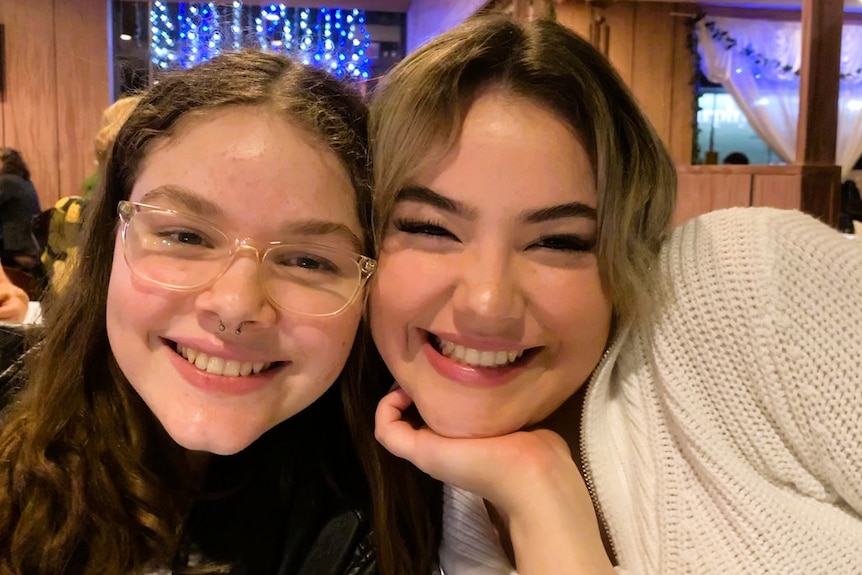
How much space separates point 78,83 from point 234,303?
698 centimetres

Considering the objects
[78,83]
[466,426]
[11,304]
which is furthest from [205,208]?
[78,83]

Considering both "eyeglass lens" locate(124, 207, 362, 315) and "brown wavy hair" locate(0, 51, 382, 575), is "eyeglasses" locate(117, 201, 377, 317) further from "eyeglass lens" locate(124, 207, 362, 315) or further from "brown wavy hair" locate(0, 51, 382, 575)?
"brown wavy hair" locate(0, 51, 382, 575)

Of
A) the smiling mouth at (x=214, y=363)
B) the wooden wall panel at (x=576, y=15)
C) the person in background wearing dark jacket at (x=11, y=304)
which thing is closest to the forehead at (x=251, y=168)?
the smiling mouth at (x=214, y=363)

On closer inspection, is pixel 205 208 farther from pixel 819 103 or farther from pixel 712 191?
pixel 712 191

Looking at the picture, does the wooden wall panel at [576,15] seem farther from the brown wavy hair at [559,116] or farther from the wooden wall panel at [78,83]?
the brown wavy hair at [559,116]

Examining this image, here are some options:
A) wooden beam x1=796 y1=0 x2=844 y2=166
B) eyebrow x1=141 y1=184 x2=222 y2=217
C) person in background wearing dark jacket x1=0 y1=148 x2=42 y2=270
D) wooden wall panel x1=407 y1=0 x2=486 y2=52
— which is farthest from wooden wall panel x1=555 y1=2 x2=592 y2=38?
eyebrow x1=141 y1=184 x2=222 y2=217

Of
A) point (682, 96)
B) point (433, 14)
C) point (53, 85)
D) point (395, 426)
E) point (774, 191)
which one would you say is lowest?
point (395, 426)

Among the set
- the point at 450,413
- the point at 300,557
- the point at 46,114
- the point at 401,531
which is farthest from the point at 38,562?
the point at 46,114

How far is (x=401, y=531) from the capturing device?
4.25 feet

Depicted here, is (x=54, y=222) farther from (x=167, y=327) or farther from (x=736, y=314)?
(x=736, y=314)

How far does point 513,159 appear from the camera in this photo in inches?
44.0

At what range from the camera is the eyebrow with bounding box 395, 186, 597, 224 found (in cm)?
112

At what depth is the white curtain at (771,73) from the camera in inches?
270

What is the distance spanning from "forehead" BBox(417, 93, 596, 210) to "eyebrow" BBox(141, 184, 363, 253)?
156 millimetres
